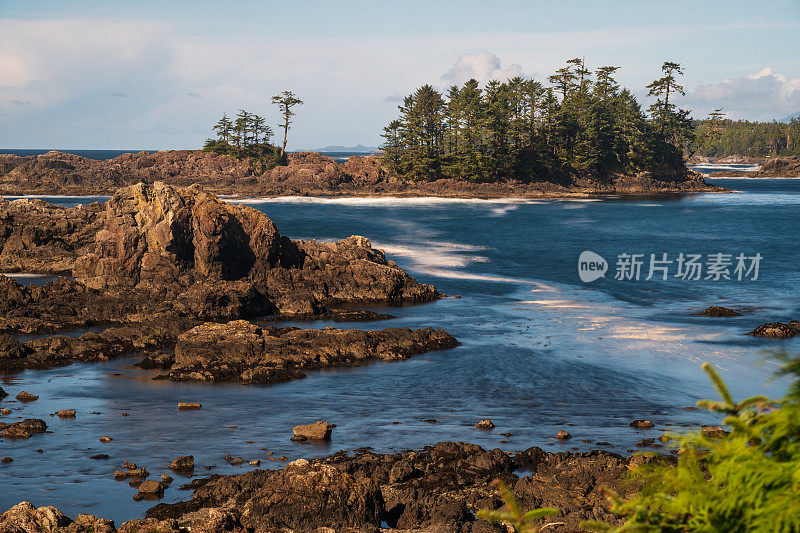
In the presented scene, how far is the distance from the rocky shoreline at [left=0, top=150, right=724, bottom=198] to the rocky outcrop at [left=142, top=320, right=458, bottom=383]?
333 feet

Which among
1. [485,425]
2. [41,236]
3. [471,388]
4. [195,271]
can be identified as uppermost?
[41,236]

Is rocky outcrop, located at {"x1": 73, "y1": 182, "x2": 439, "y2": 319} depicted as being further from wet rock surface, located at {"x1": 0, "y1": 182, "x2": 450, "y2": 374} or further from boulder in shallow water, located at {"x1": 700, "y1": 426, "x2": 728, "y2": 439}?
boulder in shallow water, located at {"x1": 700, "y1": 426, "x2": 728, "y2": 439}

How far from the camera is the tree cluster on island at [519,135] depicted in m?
136

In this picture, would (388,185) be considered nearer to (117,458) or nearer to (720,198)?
(720,198)

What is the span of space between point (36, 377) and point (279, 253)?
20.6m

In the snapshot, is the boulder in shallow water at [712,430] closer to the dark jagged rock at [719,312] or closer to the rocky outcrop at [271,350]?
the rocky outcrop at [271,350]

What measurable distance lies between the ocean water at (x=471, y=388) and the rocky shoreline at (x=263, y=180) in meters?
76.6

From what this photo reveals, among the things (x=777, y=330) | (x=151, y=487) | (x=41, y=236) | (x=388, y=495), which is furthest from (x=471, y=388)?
(x=41, y=236)

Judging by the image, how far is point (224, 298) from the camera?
39.6 meters

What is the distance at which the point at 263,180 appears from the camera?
146625mm

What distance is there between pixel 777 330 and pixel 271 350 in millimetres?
24200

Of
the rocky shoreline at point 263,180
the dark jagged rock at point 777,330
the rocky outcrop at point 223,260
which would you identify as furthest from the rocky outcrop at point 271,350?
the rocky shoreline at point 263,180

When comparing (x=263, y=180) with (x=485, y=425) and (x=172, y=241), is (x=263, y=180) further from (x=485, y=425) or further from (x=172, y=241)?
(x=485, y=425)

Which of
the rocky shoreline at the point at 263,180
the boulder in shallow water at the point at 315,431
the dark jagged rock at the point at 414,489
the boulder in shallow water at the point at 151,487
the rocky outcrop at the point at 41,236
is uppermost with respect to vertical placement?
the rocky shoreline at the point at 263,180
